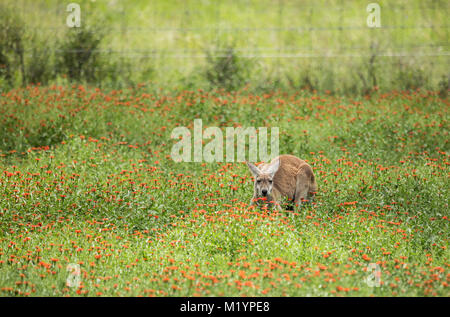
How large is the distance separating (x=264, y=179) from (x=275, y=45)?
1557cm

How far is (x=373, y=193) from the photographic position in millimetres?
9867

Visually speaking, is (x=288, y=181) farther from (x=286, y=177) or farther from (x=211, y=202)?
(x=211, y=202)

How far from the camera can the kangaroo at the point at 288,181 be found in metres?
9.45

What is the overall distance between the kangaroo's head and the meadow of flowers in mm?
372

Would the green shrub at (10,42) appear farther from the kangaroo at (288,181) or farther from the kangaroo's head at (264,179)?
the kangaroo's head at (264,179)

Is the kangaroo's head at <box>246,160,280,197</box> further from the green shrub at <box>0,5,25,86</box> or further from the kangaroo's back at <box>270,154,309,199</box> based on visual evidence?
the green shrub at <box>0,5,25,86</box>

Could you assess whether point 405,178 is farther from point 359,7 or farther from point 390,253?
point 359,7

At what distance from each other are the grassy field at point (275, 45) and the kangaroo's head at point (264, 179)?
777cm

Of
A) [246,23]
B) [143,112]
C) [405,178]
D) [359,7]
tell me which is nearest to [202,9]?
[246,23]

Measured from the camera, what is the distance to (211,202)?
9.58 m

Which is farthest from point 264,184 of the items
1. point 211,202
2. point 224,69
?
point 224,69

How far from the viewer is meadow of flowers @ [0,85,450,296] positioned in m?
6.72

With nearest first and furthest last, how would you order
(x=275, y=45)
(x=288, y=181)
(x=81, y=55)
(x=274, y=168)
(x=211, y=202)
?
1. (x=274, y=168)
2. (x=211, y=202)
3. (x=288, y=181)
4. (x=81, y=55)
5. (x=275, y=45)

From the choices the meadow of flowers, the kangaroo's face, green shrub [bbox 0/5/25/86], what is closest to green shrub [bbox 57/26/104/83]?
green shrub [bbox 0/5/25/86]
